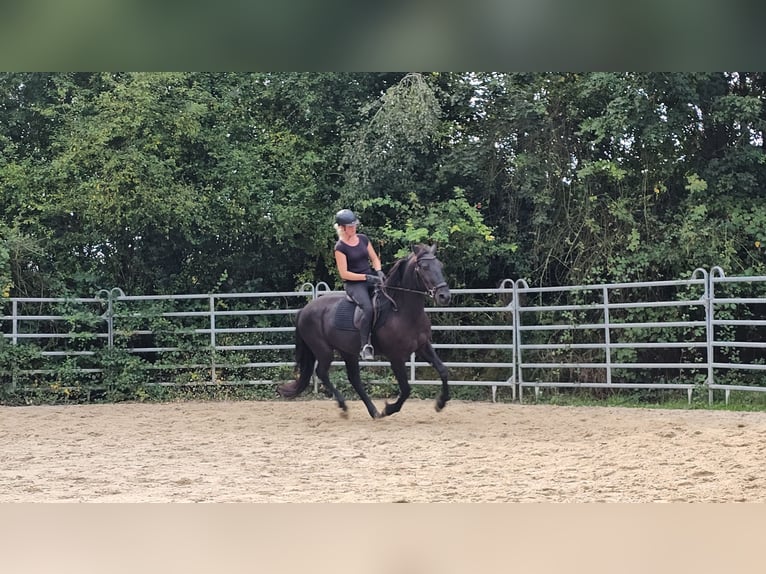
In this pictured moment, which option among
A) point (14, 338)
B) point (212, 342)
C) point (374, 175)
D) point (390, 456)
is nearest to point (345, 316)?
point (390, 456)

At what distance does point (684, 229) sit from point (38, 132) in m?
9.22

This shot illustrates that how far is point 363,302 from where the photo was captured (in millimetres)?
6934

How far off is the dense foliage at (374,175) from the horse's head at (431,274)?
137 inches

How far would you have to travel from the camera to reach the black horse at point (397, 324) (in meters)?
6.64

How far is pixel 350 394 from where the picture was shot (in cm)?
984

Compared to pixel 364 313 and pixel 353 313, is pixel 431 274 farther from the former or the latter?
pixel 353 313

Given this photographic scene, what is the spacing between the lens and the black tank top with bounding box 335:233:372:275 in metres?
6.91

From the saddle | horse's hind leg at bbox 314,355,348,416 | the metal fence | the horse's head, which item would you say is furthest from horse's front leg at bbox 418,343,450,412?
the metal fence

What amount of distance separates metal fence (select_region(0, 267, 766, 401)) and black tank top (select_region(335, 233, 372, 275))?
99.1 inches

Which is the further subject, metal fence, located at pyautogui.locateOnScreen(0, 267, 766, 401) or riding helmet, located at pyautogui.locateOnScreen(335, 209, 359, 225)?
metal fence, located at pyautogui.locateOnScreen(0, 267, 766, 401)

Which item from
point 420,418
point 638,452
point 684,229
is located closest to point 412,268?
point 420,418

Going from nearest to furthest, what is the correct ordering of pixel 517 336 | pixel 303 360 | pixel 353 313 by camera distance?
pixel 353 313
pixel 303 360
pixel 517 336

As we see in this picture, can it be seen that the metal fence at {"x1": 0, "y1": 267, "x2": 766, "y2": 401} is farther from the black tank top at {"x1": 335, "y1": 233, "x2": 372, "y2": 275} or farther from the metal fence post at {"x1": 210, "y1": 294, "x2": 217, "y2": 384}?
the black tank top at {"x1": 335, "y1": 233, "x2": 372, "y2": 275}

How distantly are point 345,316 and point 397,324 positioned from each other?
0.60 metres
